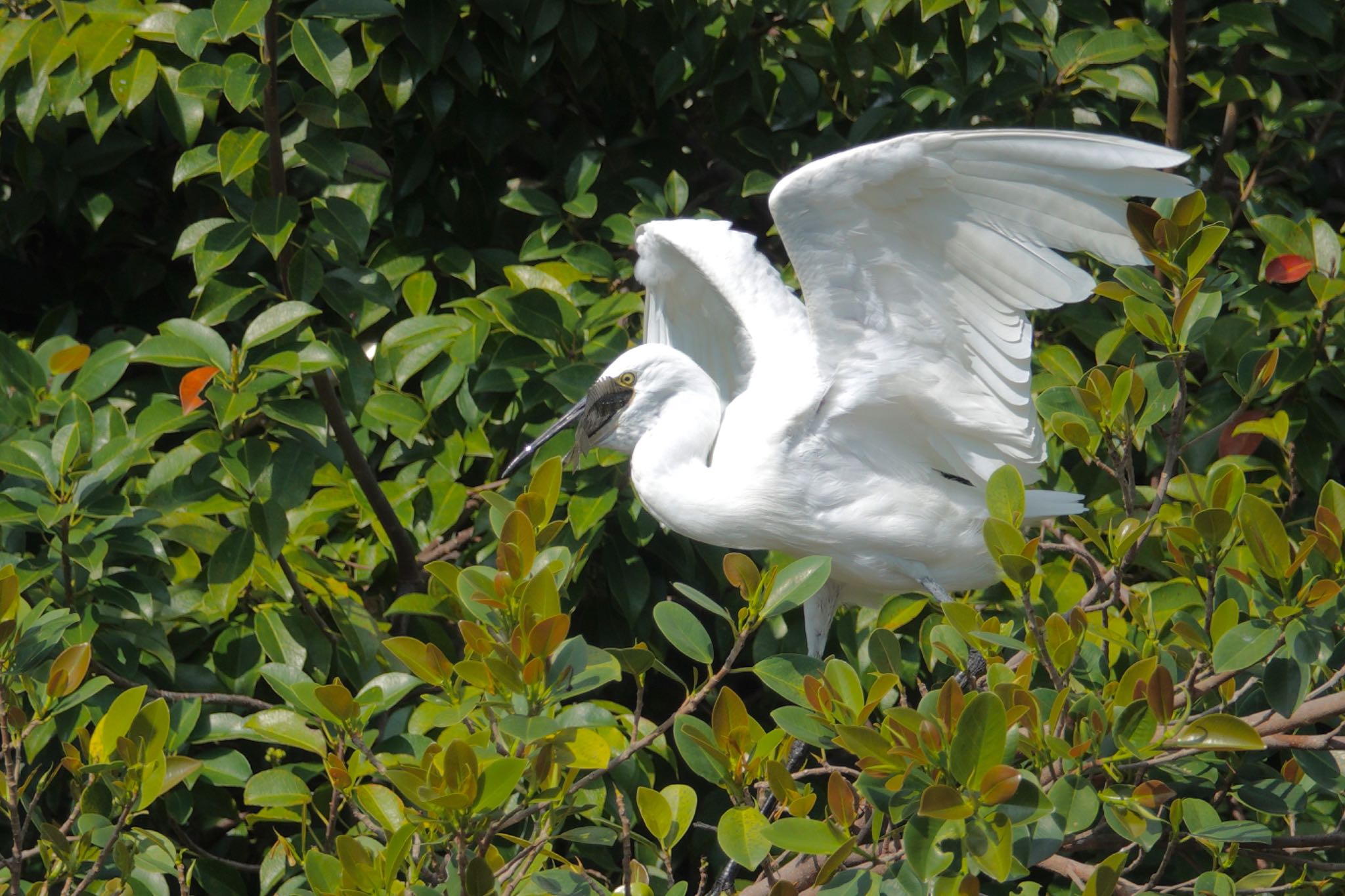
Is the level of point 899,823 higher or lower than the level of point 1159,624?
higher

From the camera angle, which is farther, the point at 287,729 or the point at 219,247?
the point at 219,247

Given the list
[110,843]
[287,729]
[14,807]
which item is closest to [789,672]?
[287,729]

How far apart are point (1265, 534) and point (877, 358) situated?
3.44ft

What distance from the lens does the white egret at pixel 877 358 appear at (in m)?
2.48

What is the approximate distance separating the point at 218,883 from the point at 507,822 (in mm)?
1100

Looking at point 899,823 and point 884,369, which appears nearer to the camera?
point 899,823

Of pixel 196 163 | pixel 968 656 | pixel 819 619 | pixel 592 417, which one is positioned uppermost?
pixel 196 163

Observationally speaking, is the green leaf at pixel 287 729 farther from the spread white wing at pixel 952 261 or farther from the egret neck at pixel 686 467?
the spread white wing at pixel 952 261

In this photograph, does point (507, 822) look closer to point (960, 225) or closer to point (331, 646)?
point (331, 646)

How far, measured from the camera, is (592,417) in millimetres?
3070

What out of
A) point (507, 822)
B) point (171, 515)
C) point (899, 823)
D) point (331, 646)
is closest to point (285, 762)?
point (331, 646)

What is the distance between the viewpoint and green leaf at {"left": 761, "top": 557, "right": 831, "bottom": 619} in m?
1.88

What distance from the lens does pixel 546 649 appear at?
174 cm

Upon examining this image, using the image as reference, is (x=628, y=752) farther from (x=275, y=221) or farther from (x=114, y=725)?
(x=275, y=221)
